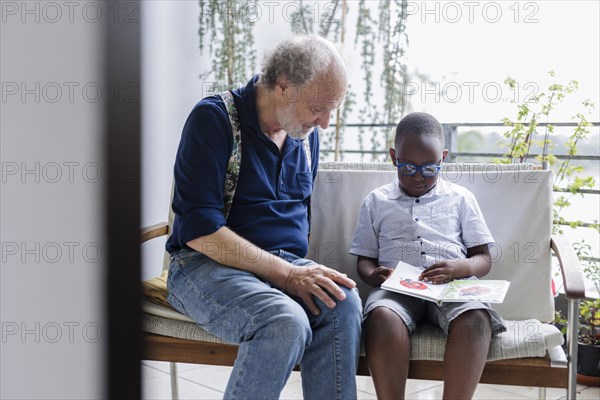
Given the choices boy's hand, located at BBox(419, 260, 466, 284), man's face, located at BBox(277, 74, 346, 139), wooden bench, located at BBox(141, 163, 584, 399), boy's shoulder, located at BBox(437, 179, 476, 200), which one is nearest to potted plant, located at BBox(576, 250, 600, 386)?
wooden bench, located at BBox(141, 163, 584, 399)

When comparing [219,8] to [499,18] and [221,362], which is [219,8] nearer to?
[499,18]

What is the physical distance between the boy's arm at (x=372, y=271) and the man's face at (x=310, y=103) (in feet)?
1.38

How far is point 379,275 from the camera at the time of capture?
1745 mm

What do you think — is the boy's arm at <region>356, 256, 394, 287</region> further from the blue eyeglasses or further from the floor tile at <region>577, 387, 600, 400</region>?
the floor tile at <region>577, 387, 600, 400</region>

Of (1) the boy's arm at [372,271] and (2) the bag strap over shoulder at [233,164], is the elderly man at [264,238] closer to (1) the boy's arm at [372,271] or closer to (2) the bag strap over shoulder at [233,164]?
(2) the bag strap over shoulder at [233,164]

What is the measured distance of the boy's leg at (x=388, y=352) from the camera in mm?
1479

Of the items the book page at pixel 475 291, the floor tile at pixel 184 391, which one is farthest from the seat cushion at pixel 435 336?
the floor tile at pixel 184 391

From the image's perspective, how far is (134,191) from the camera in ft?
1.30

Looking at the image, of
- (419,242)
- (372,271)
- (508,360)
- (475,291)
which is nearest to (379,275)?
(372,271)

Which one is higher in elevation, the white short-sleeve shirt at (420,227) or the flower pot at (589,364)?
the white short-sleeve shirt at (420,227)

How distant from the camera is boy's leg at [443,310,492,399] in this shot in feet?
4.81

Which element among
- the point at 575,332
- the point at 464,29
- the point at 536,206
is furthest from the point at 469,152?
the point at 575,332

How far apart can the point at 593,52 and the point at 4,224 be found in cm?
274

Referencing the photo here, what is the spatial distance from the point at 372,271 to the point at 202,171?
1.78 ft
